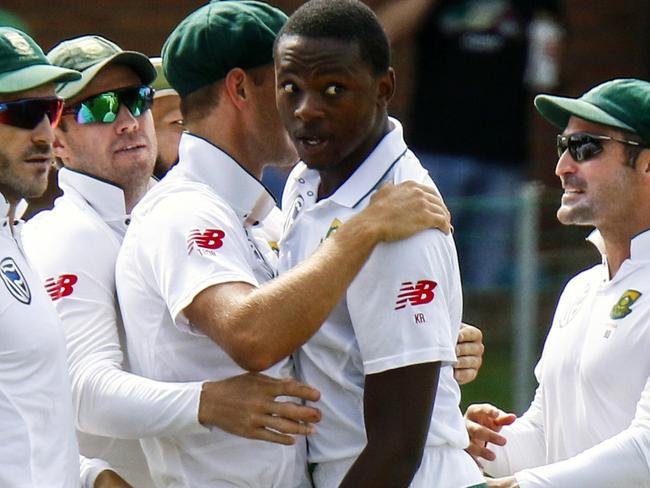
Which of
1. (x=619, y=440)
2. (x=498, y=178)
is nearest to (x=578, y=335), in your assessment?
(x=619, y=440)

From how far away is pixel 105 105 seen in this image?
4695mm

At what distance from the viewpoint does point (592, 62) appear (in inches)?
478

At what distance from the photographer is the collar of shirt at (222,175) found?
13.1 feet

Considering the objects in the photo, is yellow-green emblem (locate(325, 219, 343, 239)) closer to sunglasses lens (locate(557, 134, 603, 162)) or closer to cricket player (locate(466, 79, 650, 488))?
cricket player (locate(466, 79, 650, 488))

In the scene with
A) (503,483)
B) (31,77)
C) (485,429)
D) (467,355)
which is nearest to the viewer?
(31,77)

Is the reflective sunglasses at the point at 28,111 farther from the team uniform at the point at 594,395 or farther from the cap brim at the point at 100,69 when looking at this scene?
the team uniform at the point at 594,395

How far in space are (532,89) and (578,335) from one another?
239 inches

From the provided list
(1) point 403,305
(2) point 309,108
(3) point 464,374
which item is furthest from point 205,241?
(3) point 464,374

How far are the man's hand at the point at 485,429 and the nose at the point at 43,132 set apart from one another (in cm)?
148

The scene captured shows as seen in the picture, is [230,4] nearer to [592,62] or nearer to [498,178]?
[498,178]

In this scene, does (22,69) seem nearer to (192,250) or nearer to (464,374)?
(192,250)

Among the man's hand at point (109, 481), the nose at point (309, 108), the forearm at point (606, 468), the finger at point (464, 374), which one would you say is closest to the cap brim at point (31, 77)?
the nose at point (309, 108)

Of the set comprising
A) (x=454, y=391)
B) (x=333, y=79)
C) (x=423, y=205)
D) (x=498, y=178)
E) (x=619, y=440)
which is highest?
(x=333, y=79)

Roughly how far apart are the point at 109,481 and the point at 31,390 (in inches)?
16.8
